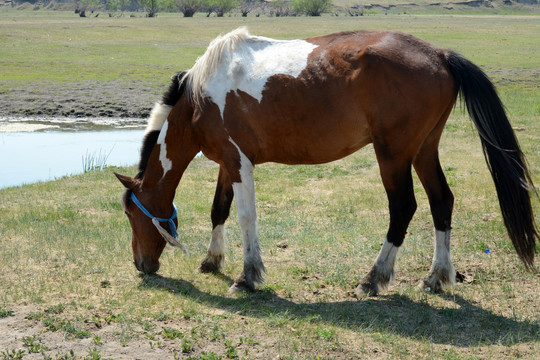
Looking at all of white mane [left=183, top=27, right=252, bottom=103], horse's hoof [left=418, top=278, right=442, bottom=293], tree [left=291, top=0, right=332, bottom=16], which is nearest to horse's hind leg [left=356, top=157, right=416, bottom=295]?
horse's hoof [left=418, top=278, right=442, bottom=293]

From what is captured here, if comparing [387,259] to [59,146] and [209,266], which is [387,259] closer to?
[209,266]

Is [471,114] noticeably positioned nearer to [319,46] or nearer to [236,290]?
[319,46]

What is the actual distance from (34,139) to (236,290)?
12028 mm

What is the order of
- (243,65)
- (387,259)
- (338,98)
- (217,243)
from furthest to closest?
1. (217,243)
2. (243,65)
3. (387,259)
4. (338,98)

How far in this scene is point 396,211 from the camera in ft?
18.3

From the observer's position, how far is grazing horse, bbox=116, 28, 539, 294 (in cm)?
539

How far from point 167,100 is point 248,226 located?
1.57 metres

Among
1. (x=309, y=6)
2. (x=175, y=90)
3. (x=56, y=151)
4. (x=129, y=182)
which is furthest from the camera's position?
(x=309, y=6)

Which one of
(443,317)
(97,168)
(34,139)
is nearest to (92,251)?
(443,317)

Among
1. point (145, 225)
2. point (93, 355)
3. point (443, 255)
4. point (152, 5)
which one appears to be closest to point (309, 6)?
point (152, 5)

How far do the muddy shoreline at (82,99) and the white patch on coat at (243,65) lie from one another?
1213 centimetres

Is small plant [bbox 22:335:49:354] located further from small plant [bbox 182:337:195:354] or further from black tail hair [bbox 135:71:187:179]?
black tail hair [bbox 135:71:187:179]

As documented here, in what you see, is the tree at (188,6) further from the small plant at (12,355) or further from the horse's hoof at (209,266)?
the small plant at (12,355)

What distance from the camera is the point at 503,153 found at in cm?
540
